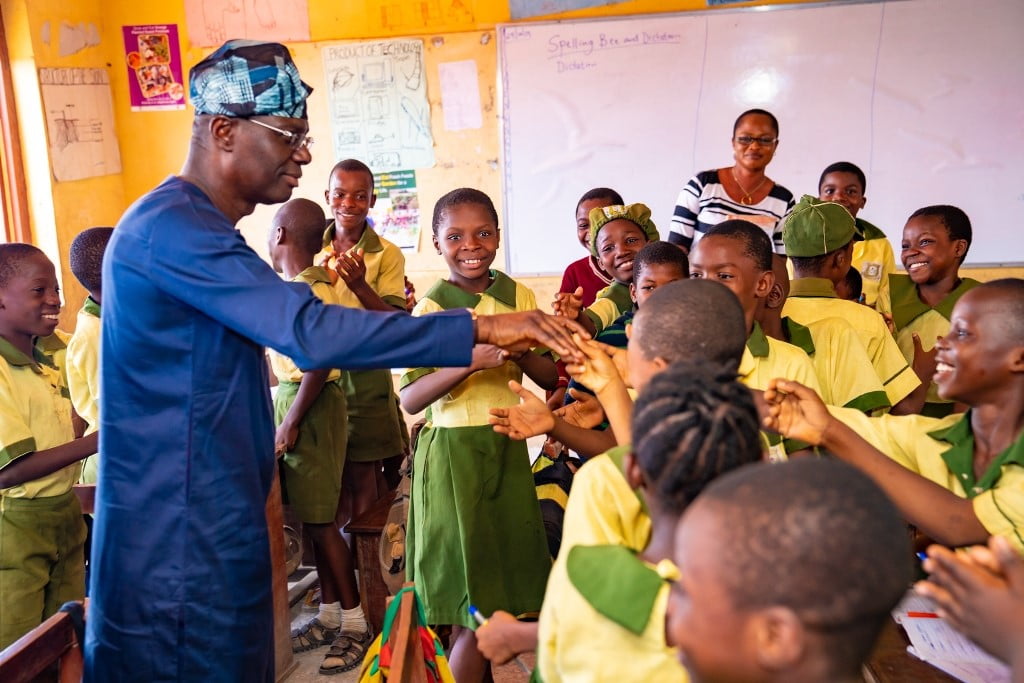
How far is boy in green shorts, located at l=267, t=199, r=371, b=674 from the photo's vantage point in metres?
3.48

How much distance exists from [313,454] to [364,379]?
2.15 feet

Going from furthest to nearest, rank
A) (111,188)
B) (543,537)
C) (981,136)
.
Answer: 1. (111,188)
2. (981,136)
3. (543,537)

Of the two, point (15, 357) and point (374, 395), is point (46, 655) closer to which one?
point (15, 357)

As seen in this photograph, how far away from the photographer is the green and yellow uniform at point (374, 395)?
412cm

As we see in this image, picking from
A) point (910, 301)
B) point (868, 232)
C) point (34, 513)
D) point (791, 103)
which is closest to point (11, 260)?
point (34, 513)

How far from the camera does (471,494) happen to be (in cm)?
264

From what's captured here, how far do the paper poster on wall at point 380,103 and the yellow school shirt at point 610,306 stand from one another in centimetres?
314

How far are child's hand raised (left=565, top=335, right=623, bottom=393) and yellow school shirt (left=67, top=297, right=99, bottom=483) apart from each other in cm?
172

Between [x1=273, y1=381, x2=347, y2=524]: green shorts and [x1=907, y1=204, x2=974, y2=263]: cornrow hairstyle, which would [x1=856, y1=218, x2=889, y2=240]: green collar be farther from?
[x1=273, y1=381, x2=347, y2=524]: green shorts

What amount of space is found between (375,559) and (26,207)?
3664mm

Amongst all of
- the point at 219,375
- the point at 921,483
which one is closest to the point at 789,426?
the point at 921,483

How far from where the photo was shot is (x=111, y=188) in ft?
20.8

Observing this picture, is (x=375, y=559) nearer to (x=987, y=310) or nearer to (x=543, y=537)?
(x=543, y=537)

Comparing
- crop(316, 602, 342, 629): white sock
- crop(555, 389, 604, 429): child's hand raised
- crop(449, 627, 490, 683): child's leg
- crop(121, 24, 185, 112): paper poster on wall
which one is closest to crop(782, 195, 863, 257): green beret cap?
crop(555, 389, 604, 429): child's hand raised
